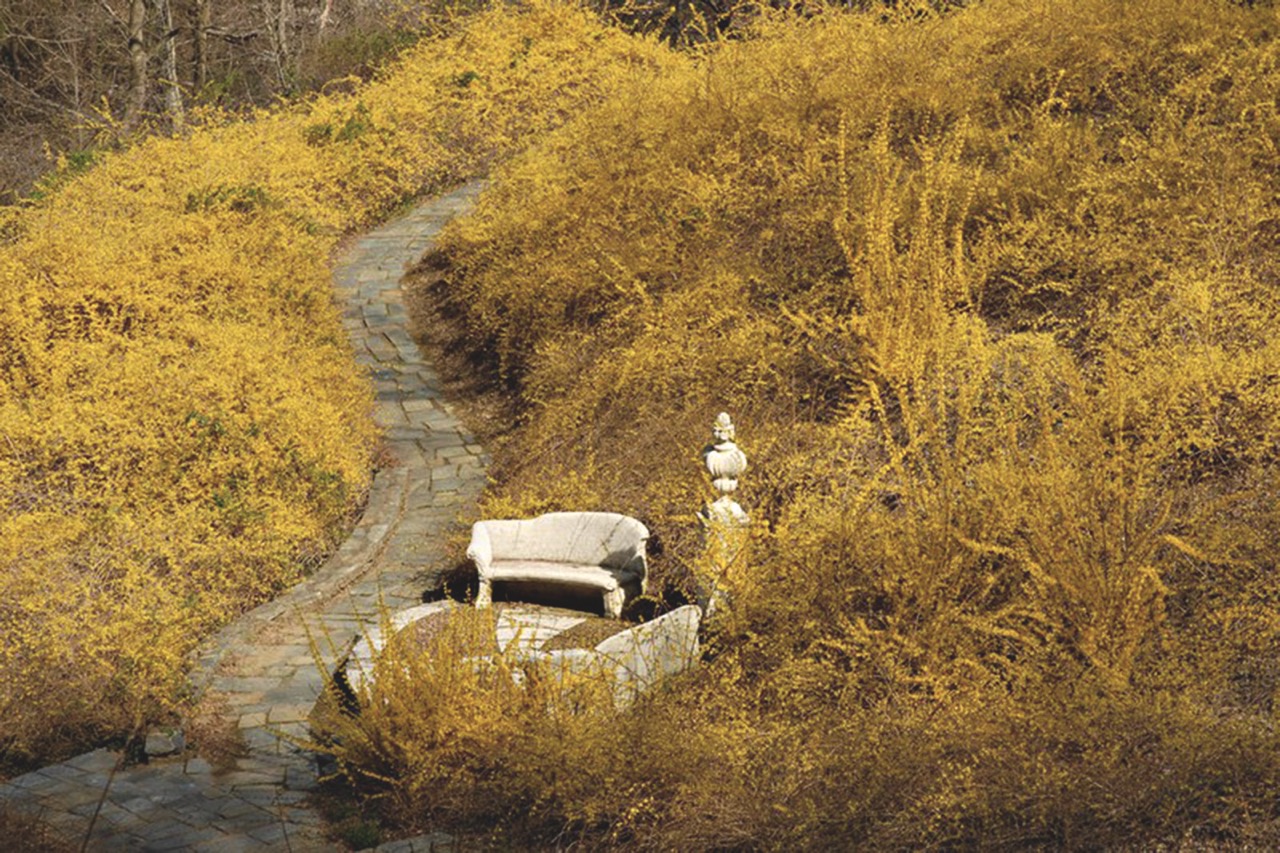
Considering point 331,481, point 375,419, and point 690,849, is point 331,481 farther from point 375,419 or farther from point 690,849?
point 690,849

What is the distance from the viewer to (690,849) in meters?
4.70

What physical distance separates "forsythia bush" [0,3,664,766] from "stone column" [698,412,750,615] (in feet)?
8.62

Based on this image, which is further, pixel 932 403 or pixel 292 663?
pixel 932 403

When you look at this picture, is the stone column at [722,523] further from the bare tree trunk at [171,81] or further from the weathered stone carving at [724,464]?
the bare tree trunk at [171,81]

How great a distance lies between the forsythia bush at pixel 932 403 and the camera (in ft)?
15.6

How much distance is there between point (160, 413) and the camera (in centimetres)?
879

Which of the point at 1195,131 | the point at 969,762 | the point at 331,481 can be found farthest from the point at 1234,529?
the point at 331,481

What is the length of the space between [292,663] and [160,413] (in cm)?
244

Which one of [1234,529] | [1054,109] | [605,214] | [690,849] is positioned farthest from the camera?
[605,214]

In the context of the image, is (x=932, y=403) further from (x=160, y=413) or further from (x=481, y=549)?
(x=160, y=413)

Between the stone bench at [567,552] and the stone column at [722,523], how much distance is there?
57cm

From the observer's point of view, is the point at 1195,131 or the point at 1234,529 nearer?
the point at 1234,529

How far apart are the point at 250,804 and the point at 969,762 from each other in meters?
2.96

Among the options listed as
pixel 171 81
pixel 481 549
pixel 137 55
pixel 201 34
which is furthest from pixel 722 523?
pixel 201 34
